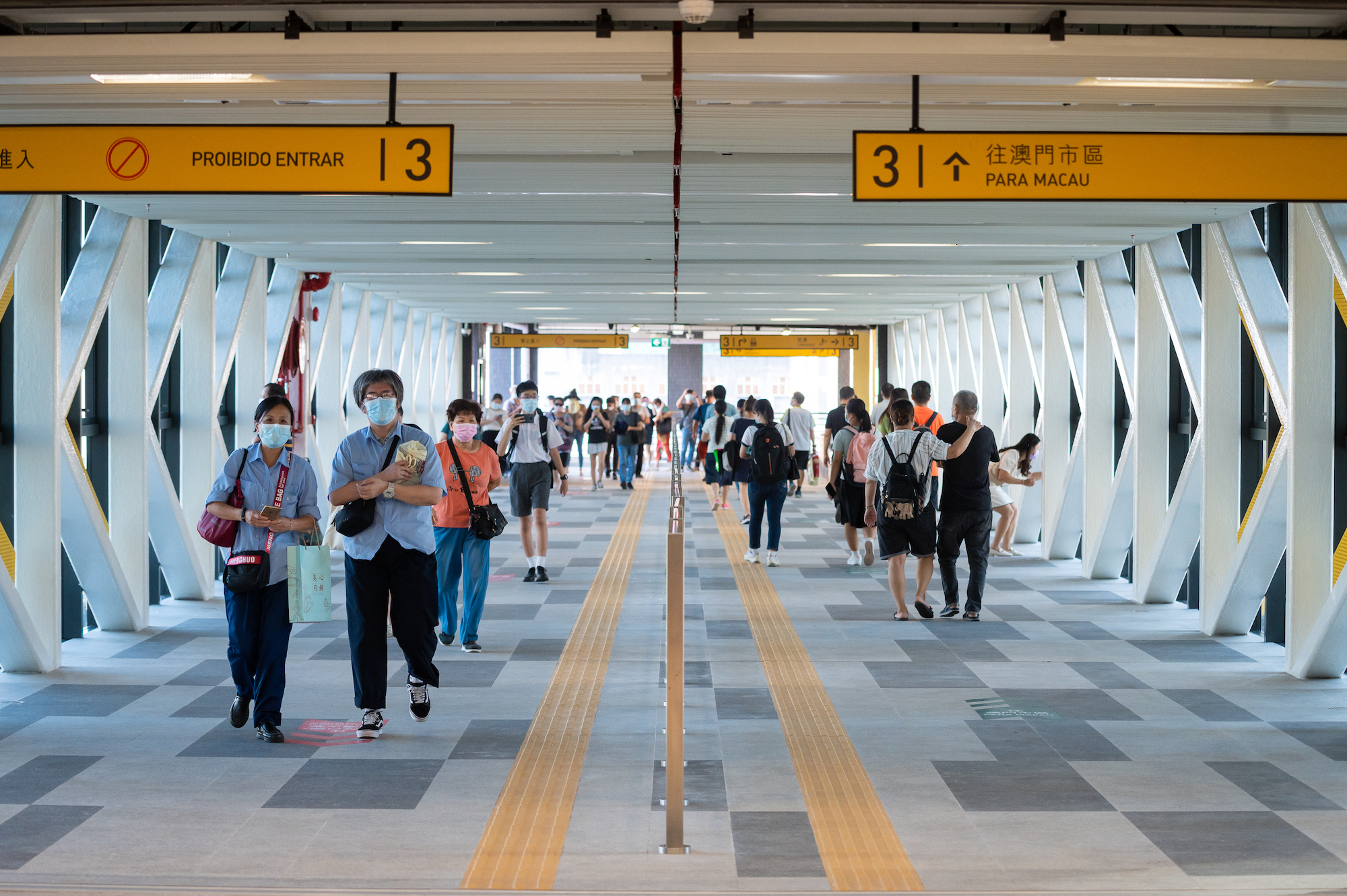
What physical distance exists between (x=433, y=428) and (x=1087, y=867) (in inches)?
A: 847

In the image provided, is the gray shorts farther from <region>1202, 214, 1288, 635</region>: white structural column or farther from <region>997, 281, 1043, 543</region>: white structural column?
<region>997, 281, 1043, 543</region>: white structural column

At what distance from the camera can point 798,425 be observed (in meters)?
17.3

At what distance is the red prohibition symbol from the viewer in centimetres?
586

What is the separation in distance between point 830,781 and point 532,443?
19.9ft

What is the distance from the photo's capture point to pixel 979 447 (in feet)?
32.1

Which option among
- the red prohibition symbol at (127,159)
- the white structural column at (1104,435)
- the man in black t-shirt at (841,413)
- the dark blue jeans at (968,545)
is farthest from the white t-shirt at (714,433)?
the red prohibition symbol at (127,159)

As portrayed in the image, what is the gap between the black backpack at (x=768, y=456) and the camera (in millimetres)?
12344

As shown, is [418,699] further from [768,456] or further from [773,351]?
[773,351]

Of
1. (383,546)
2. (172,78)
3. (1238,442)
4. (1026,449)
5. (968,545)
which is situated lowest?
(968,545)

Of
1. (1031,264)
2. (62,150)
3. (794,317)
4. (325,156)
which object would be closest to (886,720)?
(325,156)

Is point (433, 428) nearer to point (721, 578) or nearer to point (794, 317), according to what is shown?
point (794, 317)

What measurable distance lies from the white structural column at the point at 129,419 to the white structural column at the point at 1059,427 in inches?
371

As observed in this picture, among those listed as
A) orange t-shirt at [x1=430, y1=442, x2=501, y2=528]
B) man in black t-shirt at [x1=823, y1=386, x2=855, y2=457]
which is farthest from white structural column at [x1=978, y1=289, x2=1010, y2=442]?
orange t-shirt at [x1=430, y1=442, x2=501, y2=528]

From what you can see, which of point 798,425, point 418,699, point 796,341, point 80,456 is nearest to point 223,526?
point 418,699
